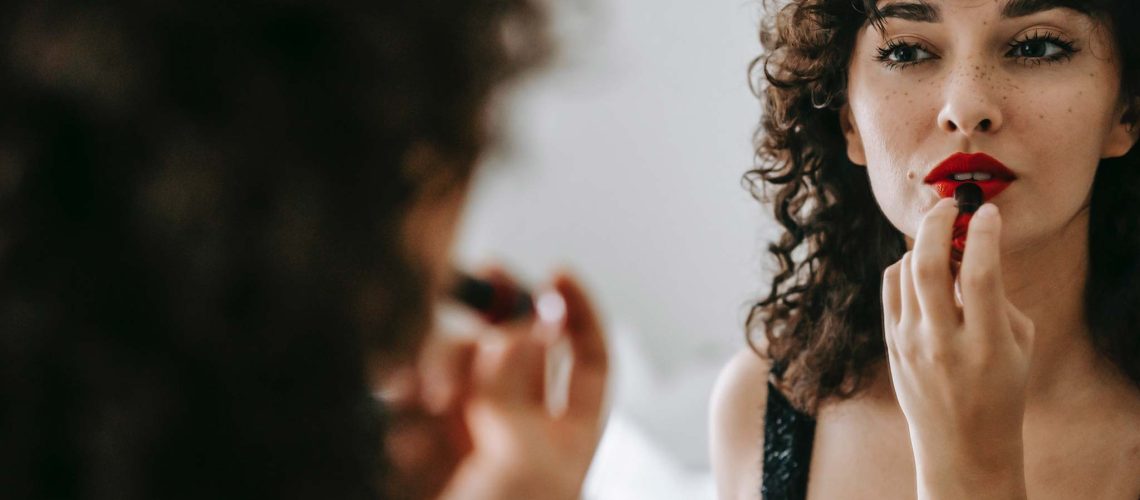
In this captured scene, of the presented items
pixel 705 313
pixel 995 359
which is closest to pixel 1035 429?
pixel 995 359

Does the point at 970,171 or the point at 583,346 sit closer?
the point at 583,346

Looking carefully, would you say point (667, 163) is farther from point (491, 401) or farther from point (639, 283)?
point (491, 401)

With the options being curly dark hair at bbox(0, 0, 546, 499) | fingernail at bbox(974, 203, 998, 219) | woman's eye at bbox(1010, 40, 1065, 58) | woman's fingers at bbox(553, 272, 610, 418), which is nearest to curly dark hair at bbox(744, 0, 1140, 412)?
woman's eye at bbox(1010, 40, 1065, 58)

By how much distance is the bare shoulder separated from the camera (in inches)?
35.5

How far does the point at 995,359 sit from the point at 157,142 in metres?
0.49

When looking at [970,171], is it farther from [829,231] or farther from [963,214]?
[829,231]

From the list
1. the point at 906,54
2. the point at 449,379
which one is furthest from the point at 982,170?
the point at 449,379

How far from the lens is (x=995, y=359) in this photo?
1.97 ft

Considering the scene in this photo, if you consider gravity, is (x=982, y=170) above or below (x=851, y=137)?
below

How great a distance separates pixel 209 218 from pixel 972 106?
54cm

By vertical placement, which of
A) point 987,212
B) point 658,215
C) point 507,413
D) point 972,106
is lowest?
point 507,413

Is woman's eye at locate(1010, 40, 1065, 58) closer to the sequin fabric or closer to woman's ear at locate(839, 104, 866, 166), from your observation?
woman's ear at locate(839, 104, 866, 166)

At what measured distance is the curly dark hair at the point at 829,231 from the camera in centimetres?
78

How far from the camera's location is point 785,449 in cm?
88
